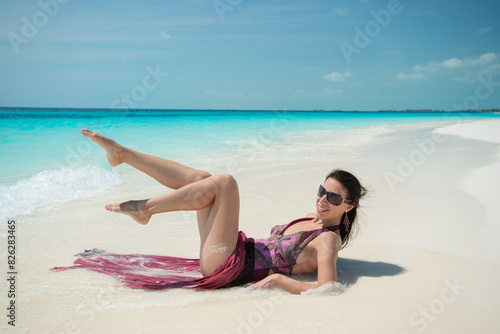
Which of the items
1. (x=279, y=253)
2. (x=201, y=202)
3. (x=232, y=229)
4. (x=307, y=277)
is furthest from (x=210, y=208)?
(x=307, y=277)

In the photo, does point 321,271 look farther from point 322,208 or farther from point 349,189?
point 349,189

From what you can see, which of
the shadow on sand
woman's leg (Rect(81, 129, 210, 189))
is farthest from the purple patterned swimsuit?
woman's leg (Rect(81, 129, 210, 189))

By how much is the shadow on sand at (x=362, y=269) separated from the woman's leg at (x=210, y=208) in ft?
3.21

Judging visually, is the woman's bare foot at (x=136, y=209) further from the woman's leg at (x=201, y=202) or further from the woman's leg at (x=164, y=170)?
the woman's leg at (x=164, y=170)

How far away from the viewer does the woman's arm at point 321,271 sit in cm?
288

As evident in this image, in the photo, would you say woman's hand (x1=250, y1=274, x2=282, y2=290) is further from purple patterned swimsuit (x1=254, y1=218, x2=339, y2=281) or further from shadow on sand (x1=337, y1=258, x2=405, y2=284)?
shadow on sand (x1=337, y1=258, x2=405, y2=284)

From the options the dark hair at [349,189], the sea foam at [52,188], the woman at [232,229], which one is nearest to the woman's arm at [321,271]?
the woman at [232,229]

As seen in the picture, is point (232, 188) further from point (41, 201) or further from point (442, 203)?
point (41, 201)

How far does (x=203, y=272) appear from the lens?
3215 mm

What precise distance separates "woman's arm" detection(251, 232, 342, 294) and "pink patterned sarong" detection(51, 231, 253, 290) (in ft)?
0.86

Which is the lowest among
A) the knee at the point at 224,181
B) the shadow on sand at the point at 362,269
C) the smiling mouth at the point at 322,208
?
the shadow on sand at the point at 362,269

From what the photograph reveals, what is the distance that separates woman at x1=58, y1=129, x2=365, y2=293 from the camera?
119 inches

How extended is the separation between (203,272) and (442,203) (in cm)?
392

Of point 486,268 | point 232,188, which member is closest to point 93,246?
point 232,188
